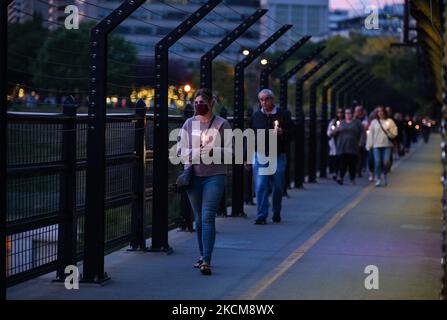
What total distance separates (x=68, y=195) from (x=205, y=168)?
141cm

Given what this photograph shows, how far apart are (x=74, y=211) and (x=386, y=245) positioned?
4.57 m

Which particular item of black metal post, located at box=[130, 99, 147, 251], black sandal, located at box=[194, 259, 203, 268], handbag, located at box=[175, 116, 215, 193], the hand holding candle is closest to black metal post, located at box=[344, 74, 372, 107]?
the hand holding candle

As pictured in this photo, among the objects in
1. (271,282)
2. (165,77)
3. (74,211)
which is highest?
(165,77)

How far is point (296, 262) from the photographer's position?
1169 centimetres

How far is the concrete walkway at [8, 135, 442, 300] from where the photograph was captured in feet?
31.8

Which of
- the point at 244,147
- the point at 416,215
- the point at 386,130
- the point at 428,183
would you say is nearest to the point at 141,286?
the point at 244,147

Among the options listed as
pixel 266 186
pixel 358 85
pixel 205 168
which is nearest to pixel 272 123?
pixel 266 186

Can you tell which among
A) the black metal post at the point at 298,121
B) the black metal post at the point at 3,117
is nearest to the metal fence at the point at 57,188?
the black metal post at the point at 3,117

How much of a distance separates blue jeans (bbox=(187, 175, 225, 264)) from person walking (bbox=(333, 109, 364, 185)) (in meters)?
14.2

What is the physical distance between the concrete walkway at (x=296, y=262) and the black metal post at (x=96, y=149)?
28cm

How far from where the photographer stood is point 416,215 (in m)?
17.5

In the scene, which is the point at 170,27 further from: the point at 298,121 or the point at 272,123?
the point at 272,123

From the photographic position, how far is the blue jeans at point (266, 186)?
15.2 m

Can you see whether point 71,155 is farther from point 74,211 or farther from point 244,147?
point 244,147
